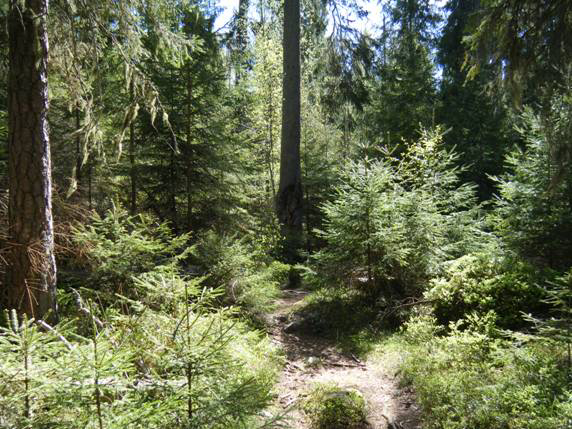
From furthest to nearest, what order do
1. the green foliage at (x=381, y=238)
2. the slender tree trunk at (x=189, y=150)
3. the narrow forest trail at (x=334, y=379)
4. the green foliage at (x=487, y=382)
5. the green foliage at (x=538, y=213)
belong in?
1. the slender tree trunk at (x=189, y=150)
2. the green foliage at (x=381, y=238)
3. the green foliage at (x=538, y=213)
4. the narrow forest trail at (x=334, y=379)
5. the green foliage at (x=487, y=382)

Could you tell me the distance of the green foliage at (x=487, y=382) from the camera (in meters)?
3.38

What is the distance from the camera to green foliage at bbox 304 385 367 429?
408 cm

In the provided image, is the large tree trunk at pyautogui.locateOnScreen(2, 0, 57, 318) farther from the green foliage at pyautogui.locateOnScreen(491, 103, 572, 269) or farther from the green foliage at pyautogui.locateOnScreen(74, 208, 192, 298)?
the green foliage at pyautogui.locateOnScreen(491, 103, 572, 269)

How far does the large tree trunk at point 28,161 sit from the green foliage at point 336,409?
3.08 m

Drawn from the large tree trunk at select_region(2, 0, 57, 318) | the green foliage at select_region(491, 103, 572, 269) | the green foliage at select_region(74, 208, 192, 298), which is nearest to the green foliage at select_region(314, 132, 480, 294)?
the green foliage at select_region(491, 103, 572, 269)

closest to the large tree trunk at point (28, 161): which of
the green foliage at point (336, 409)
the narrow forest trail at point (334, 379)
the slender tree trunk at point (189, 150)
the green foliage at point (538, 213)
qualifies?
the narrow forest trail at point (334, 379)

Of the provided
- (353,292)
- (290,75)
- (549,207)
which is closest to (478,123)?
(290,75)

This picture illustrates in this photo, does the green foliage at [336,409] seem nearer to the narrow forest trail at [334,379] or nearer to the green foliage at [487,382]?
the narrow forest trail at [334,379]

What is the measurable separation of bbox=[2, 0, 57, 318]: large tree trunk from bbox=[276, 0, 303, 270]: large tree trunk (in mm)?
9274

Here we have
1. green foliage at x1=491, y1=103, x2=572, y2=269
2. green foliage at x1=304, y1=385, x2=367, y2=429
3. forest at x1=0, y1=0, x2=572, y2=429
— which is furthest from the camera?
green foliage at x1=491, y1=103, x2=572, y2=269

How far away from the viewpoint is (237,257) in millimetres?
6871

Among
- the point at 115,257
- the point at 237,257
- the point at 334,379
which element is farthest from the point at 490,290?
the point at 115,257

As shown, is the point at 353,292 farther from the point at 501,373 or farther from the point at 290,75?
the point at 290,75

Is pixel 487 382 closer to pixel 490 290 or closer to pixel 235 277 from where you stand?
pixel 490 290
